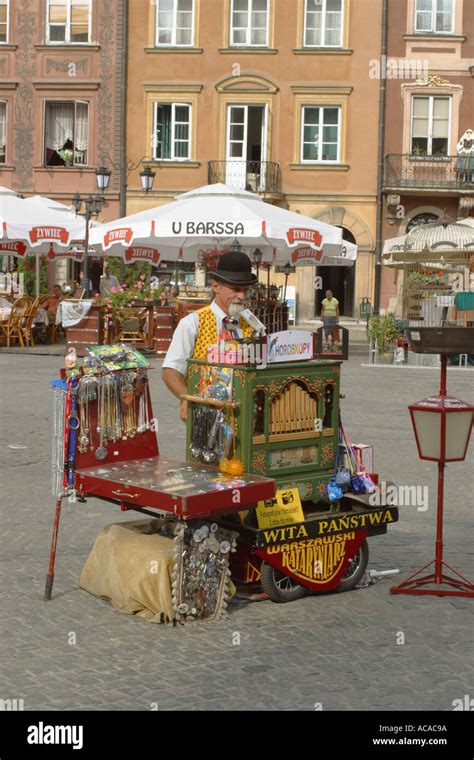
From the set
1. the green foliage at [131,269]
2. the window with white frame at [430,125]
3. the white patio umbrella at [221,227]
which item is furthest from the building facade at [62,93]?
the white patio umbrella at [221,227]

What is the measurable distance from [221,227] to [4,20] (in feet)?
67.8

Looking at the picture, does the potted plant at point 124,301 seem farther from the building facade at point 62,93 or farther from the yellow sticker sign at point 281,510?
the yellow sticker sign at point 281,510

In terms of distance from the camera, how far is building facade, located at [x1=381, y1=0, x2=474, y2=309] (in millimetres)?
34938

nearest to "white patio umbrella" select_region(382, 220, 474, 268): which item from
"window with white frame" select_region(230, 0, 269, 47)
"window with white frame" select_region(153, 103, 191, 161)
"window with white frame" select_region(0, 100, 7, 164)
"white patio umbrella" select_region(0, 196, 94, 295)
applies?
"white patio umbrella" select_region(0, 196, 94, 295)

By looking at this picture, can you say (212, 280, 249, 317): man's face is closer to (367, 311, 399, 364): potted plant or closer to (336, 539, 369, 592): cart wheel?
(336, 539, 369, 592): cart wheel

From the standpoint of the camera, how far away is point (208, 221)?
1830 centimetres

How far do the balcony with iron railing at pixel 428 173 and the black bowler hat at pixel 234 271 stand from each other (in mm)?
28817

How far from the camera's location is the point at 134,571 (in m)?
6.18

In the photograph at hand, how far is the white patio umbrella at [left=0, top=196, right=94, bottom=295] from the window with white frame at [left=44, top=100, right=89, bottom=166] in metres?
10.7

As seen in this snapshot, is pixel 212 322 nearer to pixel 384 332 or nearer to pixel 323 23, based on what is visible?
pixel 384 332

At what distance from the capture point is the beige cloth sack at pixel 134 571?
6.02 m

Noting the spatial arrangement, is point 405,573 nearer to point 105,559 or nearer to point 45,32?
point 105,559
